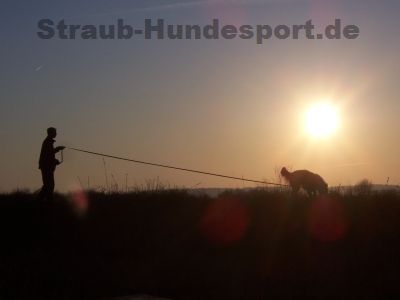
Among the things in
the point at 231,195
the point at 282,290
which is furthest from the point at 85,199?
the point at 282,290

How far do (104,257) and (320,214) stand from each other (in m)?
5.02

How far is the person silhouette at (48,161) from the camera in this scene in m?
17.6

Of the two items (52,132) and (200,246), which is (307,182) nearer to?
(200,246)

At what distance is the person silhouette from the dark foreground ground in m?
0.49

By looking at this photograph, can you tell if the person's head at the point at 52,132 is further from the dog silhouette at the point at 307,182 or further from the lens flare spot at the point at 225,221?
the dog silhouette at the point at 307,182

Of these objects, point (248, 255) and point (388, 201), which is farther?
point (388, 201)

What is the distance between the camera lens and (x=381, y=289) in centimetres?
1088

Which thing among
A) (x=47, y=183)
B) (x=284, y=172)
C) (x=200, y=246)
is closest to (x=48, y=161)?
(x=47, y=183)

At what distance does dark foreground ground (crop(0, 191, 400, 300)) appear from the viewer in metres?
11.1

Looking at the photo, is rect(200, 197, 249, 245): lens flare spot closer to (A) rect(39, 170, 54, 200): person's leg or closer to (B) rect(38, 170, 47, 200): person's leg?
(A) rect(39, 170, 54, 200): person's leg

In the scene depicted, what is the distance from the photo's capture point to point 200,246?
1461 centimetres

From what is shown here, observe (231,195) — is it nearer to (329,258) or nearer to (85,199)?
(85,199)

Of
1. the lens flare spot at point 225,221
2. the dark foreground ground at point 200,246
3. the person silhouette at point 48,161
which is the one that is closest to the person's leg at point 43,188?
the person silhouette at point 48,161

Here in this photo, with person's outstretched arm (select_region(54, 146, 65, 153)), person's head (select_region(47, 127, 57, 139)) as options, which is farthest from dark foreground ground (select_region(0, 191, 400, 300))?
person's head (select_region(47, 127, 57, 139))
